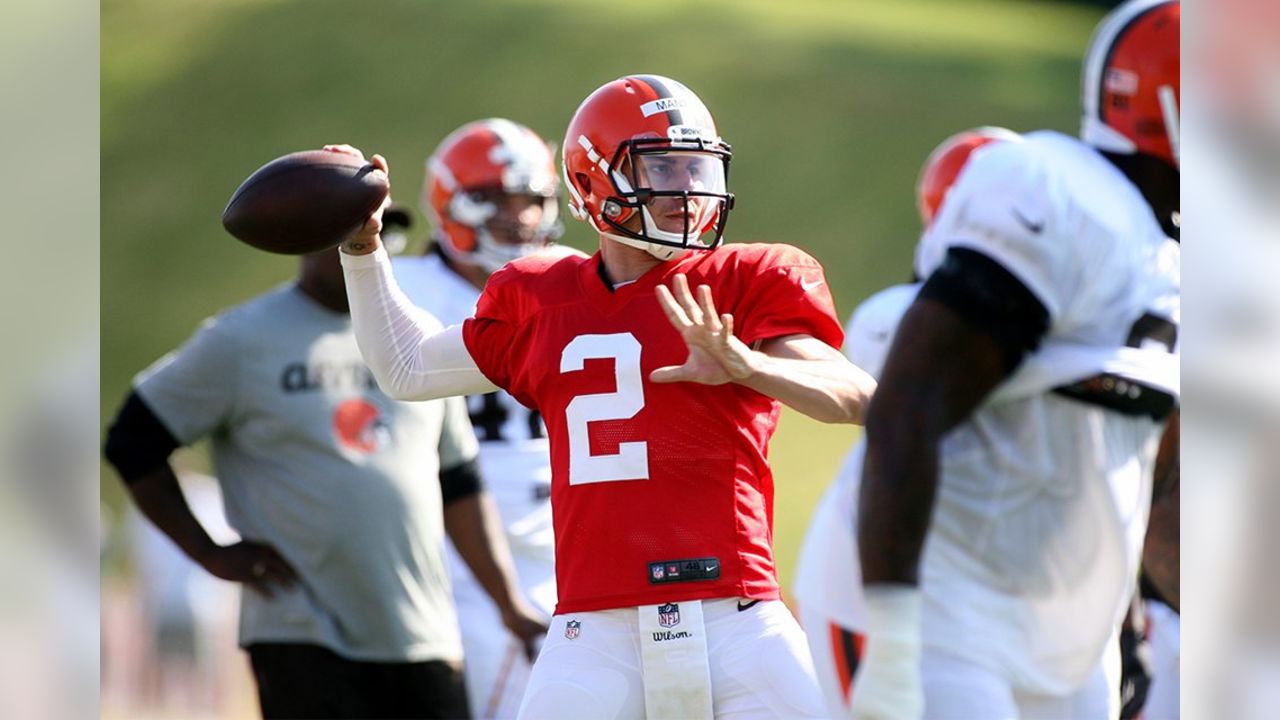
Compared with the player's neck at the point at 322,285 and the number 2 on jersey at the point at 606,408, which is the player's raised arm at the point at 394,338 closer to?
the number 2 on jersey at the point at 606,408

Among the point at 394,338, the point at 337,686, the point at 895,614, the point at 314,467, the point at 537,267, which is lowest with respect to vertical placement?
the point at 337,686

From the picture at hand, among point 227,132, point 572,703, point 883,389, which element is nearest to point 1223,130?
point 883,389

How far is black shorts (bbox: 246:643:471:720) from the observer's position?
3.62 metres

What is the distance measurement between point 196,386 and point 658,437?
64.7 inches

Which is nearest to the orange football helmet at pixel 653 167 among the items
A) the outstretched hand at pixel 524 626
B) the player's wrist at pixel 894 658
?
the player's wrist at pixel 894 658

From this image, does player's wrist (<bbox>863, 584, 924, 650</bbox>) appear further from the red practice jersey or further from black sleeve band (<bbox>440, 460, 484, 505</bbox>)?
black sleeve band (<bbox>440, 460, 484, 505</bbox>)

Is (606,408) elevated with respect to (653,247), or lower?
lower

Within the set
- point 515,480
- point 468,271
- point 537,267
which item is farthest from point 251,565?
point 537,267

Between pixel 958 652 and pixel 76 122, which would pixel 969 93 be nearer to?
pixel 958 652

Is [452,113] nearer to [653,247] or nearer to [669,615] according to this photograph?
[653,247]

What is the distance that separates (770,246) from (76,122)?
0.97 m

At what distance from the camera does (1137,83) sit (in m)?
3.34

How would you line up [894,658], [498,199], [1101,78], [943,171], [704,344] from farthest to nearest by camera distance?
[943,171] < [498,199] < [1101,78] < [894,658] < [704,344]

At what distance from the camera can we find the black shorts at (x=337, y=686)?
362 cm
